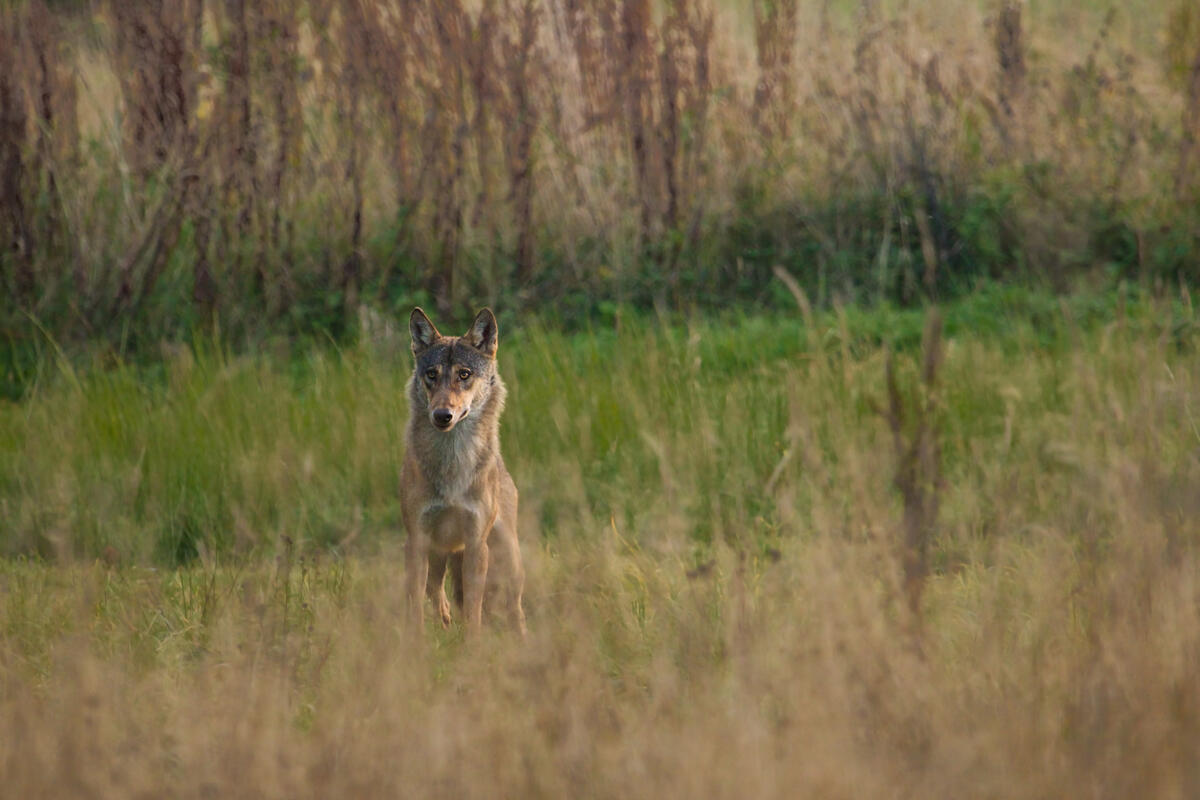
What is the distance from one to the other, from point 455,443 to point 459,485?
0.69ft

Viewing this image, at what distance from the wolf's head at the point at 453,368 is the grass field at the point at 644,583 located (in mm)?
573

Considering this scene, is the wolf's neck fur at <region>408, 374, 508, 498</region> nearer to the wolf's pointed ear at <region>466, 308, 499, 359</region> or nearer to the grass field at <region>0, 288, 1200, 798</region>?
the wolf's pointed ear at <region>466, 308, 499, 359</region>

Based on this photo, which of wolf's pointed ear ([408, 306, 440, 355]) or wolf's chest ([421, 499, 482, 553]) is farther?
wolf's pointed ear ([408, 306, 440, 355])

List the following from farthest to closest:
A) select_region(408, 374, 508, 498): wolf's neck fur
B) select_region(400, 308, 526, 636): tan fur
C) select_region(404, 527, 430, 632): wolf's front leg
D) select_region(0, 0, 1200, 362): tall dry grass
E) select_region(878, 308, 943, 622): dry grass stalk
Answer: select_region(0, 0, 1200, 362): tall dry grass, select_region(408, 374, 508, 498): wolf's neck fur, select_region(400, 308, 526, 636): tan fur, select_region(404, 527, 430, 632): wolf's front leg, select_region(878, 308, 943, 622): dry grass stalk

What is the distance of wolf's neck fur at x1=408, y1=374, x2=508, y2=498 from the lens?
18.3 ft

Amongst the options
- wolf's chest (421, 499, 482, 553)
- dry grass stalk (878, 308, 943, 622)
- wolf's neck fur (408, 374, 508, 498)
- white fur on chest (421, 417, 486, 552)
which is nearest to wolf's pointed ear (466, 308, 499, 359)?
wolf's neck fur (408, 374, 508, 498)

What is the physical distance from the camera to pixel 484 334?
586 cm

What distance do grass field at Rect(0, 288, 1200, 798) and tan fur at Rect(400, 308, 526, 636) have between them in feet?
0.57

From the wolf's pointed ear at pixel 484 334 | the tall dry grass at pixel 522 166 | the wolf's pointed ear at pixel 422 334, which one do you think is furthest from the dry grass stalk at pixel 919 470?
the tall dry grass at pixel 522 166

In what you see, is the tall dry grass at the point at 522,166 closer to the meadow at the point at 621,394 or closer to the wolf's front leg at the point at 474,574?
the meadow at the point at 621,394

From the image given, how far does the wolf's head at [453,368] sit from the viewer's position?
5406 mm

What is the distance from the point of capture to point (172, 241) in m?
9.45

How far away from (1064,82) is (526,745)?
9.07 m

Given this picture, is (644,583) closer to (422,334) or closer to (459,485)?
(459,485)
